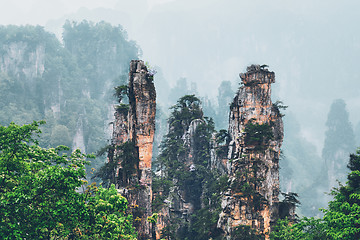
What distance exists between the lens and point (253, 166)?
24453 millimetres

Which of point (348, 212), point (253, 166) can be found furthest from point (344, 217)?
point (253, 166)

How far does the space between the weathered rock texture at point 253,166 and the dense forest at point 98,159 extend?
248 millimetres

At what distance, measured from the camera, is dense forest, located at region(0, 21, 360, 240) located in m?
13.9

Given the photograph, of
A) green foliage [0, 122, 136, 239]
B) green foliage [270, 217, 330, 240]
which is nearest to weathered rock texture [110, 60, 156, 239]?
green foliage [0, 122, 136, 239]

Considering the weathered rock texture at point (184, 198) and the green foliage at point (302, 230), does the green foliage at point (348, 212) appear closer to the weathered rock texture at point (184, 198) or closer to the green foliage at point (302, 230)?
the green foliage at point (302, 230)

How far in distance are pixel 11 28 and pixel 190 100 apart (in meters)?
60.3

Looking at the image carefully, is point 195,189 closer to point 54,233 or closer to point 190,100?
point 190,100

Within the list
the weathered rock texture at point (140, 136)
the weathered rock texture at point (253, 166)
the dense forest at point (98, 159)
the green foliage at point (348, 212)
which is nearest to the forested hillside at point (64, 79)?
the dense forest at point (98, 159)

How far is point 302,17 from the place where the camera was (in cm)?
19662

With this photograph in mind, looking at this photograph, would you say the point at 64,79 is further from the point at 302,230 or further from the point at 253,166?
the point at 302,230

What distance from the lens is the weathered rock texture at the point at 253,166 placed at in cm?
2356

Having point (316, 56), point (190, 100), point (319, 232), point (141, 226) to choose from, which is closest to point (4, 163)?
point (141, 226)

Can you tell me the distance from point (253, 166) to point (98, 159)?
43979 millimetres

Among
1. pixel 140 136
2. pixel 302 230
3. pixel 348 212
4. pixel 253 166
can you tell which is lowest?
pixel 302 230
